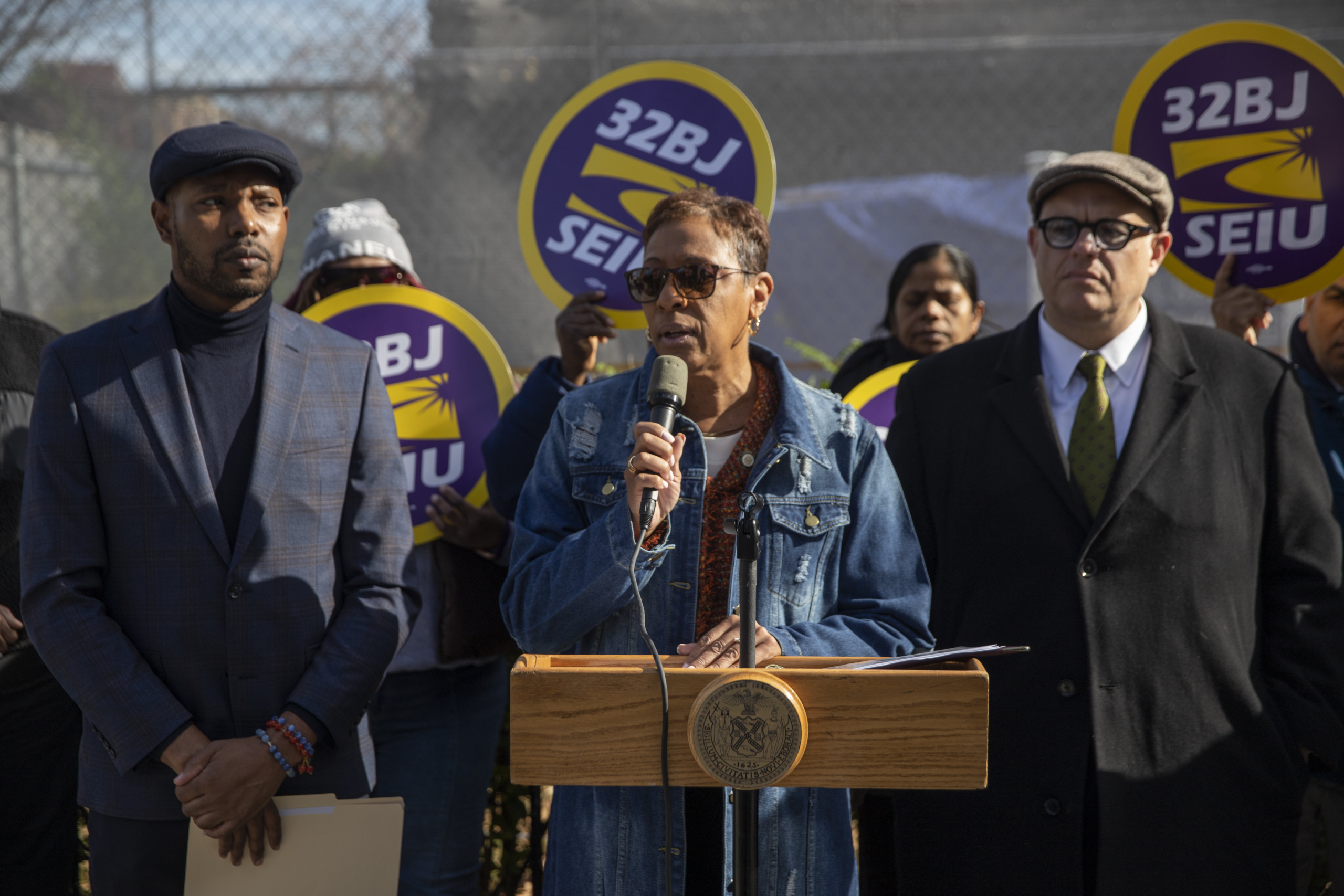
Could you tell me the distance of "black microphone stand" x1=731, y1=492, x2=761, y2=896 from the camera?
1.75m

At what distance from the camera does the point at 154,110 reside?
21.1 feet

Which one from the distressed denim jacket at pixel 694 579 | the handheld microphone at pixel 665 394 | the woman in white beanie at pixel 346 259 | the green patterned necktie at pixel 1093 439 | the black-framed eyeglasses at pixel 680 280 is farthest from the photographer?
the woman in white beanie at pixel 346 259

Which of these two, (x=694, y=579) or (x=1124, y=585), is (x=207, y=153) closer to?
(x=694, y=579)

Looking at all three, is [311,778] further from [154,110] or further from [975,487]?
[154,110]

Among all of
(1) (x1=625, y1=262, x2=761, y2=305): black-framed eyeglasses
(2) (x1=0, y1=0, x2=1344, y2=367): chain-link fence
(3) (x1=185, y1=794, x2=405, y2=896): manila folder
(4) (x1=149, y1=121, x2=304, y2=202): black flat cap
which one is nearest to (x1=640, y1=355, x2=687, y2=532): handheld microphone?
(1) (x1=625, y1=262, x2=761, y2=305): black-framed eyeglasses

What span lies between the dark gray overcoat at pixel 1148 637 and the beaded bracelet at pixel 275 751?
144cm

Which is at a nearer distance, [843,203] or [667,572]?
[667,572]

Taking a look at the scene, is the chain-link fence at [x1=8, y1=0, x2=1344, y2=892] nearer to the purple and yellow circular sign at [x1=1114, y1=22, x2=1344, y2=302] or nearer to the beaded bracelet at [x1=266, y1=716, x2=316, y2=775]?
the purple and yellow circular sign at [x1=1114, y1=22, x2=1344, y2=302]

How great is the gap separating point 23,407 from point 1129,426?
9.88ft

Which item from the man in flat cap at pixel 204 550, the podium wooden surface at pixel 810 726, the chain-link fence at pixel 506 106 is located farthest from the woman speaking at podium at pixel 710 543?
the chain-link fence at pixel 506 106

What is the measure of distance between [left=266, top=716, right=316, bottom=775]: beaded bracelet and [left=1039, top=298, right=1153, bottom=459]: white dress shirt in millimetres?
1904

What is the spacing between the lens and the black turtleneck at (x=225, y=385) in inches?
103

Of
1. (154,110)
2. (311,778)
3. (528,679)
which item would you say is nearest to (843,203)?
(154,110)

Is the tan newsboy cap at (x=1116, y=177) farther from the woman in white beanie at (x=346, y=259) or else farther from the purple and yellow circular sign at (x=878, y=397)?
the woman in white beanie at (x=346, y=259)
